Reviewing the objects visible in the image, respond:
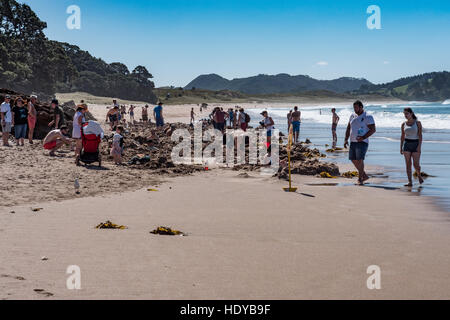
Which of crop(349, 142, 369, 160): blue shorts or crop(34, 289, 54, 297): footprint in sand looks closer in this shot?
crop(34, 289, 54, 297): footprint in sand

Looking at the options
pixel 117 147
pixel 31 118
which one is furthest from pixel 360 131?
pixel 31 118

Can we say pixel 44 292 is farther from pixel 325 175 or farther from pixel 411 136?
pixel 325 175

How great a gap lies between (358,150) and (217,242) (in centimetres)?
565

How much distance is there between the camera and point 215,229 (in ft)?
20.0

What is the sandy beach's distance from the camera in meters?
3.91

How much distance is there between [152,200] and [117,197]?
0.68 metres

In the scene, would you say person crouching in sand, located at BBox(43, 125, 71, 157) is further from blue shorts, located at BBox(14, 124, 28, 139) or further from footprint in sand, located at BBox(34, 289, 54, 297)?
footprint in sand, located at BBox(34, 289, 54, 297)

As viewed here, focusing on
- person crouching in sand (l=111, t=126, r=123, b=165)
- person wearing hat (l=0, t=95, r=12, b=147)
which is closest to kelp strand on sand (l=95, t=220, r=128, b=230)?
person crouching in sand (l=111, t=126, r=123, b=165)

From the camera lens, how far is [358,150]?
1002 centimetres

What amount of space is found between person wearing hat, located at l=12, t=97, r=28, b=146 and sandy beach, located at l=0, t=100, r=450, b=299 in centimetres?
538

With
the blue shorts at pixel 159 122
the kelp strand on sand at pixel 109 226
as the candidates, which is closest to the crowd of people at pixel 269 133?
the kelp strand on sand at pixel 109 226

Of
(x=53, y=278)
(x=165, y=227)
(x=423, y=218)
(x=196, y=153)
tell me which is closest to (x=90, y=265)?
(x=53, y=278)

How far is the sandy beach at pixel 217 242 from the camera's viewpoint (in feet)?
12.8

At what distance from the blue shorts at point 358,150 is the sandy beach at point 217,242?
0.79m
